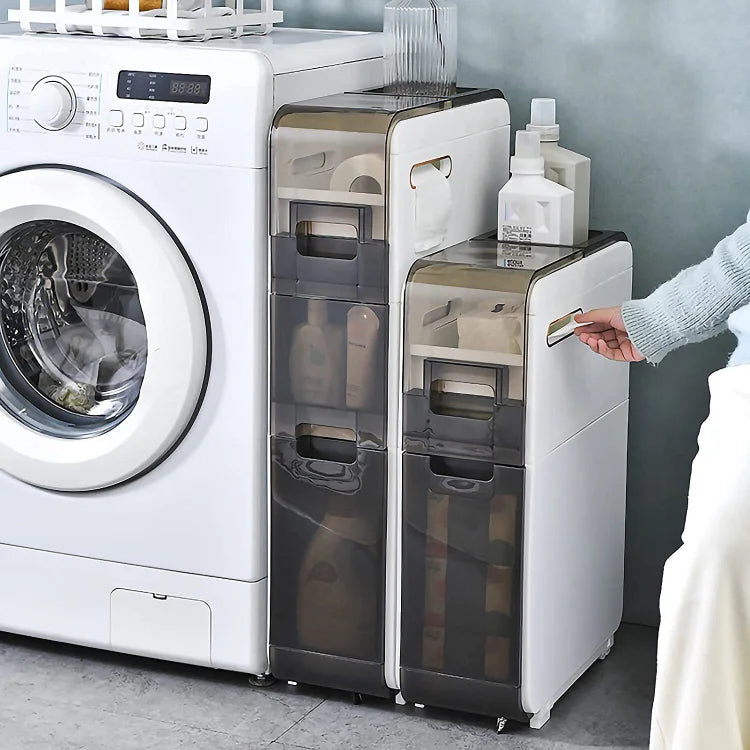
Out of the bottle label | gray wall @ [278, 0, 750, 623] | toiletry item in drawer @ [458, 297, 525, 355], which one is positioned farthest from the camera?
gray wall @ [278, 0, 750, 623]

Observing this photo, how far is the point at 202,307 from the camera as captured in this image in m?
1.77

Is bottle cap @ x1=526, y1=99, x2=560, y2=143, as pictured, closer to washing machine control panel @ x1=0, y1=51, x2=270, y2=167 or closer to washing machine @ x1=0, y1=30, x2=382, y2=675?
washing machine @ x1=0, y1=30, x2=382, y2=675

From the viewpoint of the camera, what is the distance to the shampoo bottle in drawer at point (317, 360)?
1.73 m

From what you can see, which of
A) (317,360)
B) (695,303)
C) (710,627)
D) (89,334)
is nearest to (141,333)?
(89,334)

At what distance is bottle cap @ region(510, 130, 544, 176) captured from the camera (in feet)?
6.04

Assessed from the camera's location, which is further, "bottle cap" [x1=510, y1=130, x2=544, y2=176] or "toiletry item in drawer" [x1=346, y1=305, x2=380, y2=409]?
"bottle cap" [x1=510, y1=130, x2=544, y2=176]

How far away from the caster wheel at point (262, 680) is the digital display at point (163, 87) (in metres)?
0.81

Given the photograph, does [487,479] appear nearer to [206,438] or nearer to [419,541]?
[419,541]

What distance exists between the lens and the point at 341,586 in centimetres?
180

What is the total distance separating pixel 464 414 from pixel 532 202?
34cm

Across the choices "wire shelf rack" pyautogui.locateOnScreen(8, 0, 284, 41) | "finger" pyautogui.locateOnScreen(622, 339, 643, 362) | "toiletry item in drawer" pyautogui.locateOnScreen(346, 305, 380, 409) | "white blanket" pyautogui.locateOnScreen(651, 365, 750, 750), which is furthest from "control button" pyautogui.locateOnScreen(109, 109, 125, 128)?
"white blanket" pyautogui.locateOnScreen(651, 365, 750, 750)

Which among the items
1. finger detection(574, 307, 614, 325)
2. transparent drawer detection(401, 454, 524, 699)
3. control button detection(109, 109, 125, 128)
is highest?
control button detection(109, 109, 125, 128)

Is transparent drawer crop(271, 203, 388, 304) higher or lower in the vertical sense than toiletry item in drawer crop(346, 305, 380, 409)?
higher

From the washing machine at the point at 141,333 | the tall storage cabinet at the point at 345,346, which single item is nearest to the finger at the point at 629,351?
the tall storage cabinet at the point at 345,346
